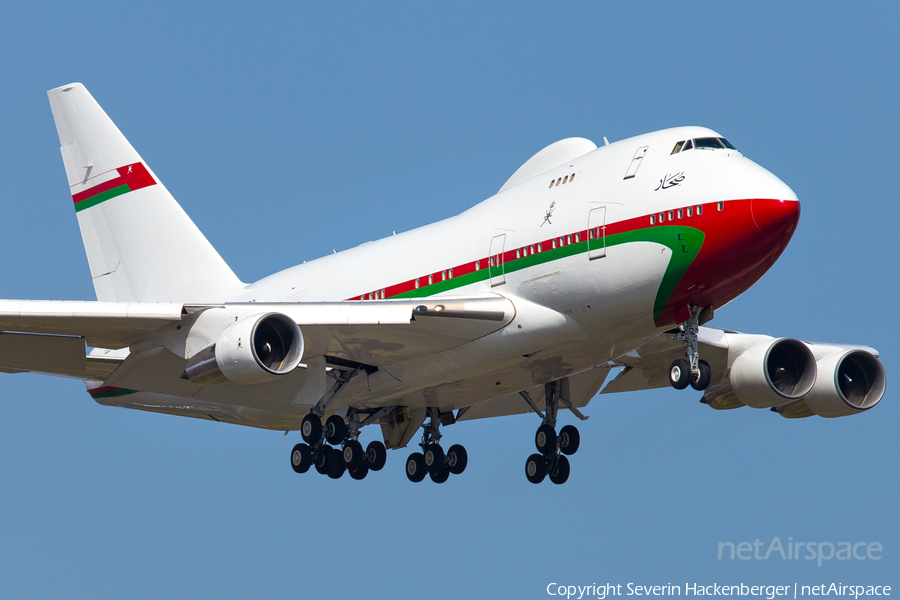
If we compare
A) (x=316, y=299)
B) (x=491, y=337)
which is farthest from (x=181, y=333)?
(x=491, y=337)

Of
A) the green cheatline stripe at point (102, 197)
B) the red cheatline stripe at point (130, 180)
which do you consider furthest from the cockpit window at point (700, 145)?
the green cheatline stripe at point (102, 197)

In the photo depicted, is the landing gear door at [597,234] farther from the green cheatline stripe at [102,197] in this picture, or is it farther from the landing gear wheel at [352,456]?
the green cheatline stripe at [102,197]

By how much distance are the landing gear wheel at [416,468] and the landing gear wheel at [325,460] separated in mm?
3090

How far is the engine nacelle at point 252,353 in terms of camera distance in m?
24.8

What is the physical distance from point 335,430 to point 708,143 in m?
12.0

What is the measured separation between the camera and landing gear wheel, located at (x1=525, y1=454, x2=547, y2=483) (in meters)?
31.3

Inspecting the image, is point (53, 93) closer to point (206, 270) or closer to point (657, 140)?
point (206, 270)

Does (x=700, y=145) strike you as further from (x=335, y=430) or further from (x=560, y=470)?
(x=335, y=430)

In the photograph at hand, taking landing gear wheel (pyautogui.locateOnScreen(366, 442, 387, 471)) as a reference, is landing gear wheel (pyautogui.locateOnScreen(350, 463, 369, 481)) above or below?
below

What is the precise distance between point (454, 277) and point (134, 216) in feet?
43.5

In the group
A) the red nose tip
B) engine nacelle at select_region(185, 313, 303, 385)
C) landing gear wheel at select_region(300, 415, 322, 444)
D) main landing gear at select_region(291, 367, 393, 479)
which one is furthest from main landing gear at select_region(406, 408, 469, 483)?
the red nose tip

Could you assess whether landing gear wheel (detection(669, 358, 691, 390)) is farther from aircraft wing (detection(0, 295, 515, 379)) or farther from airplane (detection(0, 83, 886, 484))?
aircraft wing (detection(0, 295, 515, 379))

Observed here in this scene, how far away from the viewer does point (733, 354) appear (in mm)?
31047

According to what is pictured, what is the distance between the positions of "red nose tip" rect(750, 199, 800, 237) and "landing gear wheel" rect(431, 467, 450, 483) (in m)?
13.2
